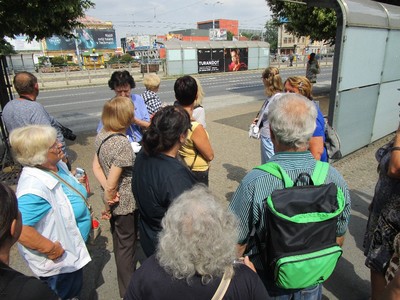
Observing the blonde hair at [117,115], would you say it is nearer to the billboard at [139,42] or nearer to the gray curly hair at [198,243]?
the gray curly hair at [198,243]

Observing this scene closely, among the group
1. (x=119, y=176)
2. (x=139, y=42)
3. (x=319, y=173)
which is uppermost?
(x=139, y=42)

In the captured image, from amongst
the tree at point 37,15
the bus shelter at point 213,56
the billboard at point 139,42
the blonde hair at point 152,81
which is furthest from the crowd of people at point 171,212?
the billboard at point 139,42

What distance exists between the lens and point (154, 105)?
173 inches

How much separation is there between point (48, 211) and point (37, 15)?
460cm

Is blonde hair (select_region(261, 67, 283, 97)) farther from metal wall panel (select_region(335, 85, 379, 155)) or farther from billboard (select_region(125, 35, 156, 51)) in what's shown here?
billboard (select_region(125, 35, 156, 51))

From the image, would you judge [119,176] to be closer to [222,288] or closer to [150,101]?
[222,288]

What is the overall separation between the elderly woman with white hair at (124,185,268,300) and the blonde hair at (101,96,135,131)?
4.76 feet

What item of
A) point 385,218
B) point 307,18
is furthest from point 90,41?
point 385,218

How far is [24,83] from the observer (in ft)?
13.0

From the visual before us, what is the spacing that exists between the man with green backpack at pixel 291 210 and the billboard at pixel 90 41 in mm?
71427

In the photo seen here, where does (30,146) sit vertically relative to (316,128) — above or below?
above

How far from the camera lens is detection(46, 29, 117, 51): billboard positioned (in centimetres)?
6569

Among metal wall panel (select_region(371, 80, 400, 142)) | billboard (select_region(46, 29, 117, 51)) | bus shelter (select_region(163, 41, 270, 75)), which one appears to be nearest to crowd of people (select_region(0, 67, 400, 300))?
metal wall panel (select_region(371, 80, 400, 142))

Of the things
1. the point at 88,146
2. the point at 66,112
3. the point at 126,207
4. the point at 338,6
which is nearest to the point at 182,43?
the point at 66,112
